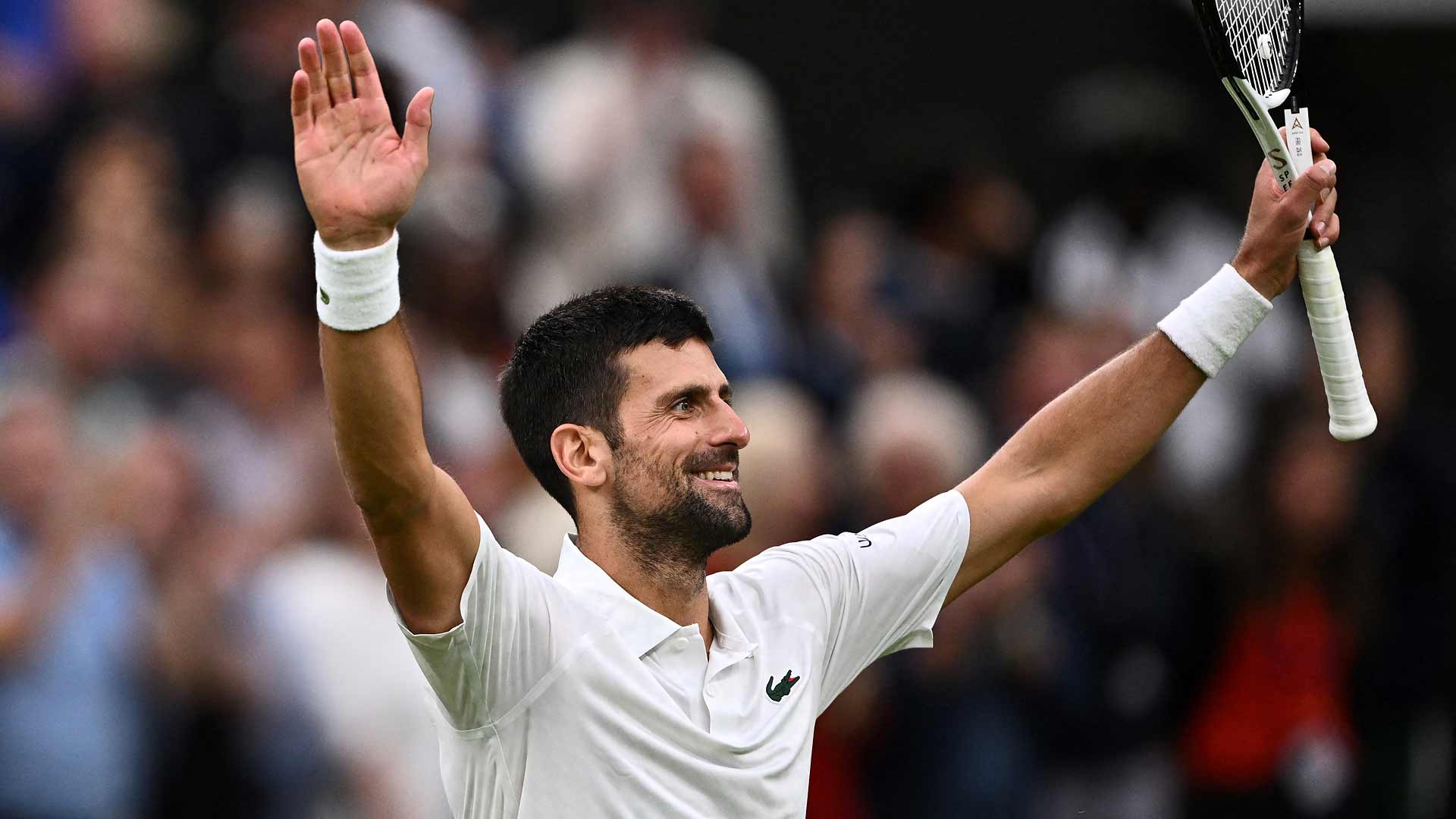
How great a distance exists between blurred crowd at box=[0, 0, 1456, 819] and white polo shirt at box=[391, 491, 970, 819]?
86.3 inches

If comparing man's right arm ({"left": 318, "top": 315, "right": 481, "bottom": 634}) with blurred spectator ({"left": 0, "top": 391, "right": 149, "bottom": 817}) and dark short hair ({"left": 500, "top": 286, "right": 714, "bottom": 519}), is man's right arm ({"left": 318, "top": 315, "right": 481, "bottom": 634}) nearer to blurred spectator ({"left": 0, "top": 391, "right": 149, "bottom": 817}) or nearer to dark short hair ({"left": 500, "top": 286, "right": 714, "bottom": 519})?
dark short hair ({"left": 500, "top": 286, "right": 714, "bottom": 519})

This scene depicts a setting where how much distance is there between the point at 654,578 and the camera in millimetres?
3717

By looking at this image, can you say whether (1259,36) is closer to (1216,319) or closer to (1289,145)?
(1289,145)

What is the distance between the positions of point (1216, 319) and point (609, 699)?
145 cm

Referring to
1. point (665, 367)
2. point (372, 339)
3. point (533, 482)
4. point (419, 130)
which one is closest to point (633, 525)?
point (665, 367)

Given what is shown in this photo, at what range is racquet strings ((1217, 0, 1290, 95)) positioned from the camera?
3.88 metres

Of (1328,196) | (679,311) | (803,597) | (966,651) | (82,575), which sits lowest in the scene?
(966,651)

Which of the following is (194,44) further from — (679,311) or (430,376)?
(679,311)

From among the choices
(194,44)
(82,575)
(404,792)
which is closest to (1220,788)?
(404,792)

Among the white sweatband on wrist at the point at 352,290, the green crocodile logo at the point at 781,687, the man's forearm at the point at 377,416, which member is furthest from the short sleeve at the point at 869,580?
the white sweatband on wrist at the point at 352,290

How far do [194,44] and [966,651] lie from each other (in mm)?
3655

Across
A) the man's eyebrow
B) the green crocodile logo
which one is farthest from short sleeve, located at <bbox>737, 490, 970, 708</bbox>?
the man's eyebrow

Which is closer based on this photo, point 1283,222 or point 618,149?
point 1283,222

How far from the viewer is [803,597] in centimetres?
393
